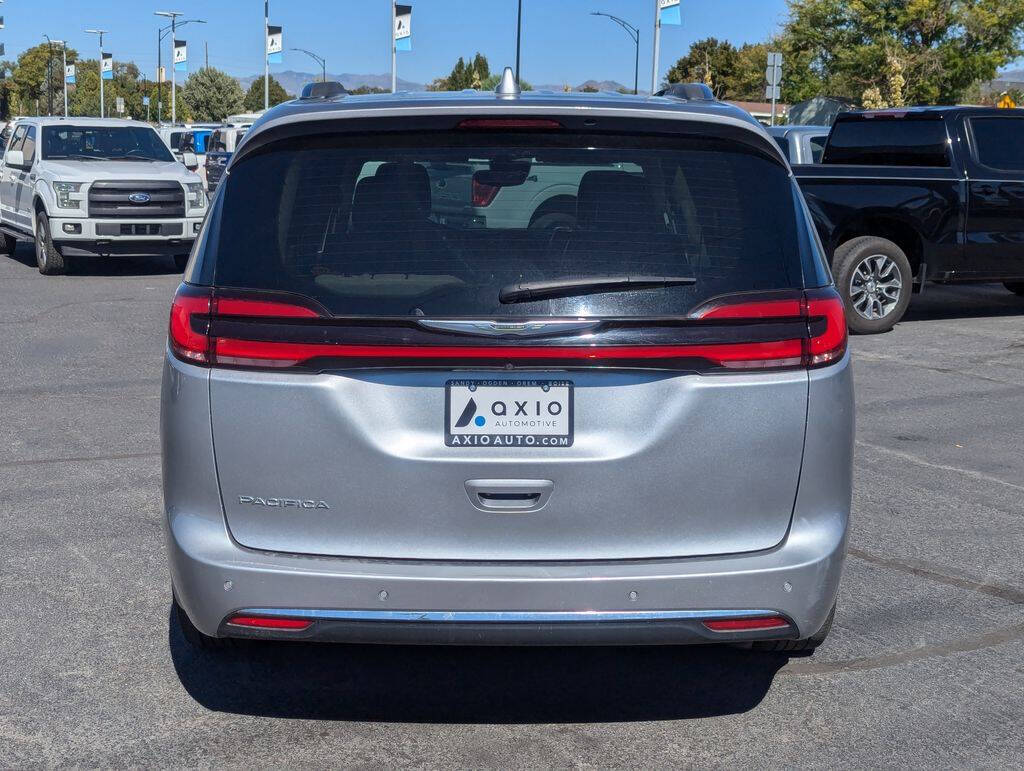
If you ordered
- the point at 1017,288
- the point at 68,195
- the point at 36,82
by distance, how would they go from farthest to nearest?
the point at 36,82, the point at 68,195, the point at 1017,288

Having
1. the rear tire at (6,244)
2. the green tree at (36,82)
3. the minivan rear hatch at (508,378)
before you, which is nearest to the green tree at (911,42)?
the rear tire at (6,244)

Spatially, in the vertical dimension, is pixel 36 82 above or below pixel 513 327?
above

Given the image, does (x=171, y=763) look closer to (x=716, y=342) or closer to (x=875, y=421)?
(x=716, y=342)

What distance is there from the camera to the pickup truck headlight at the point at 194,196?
651 inches

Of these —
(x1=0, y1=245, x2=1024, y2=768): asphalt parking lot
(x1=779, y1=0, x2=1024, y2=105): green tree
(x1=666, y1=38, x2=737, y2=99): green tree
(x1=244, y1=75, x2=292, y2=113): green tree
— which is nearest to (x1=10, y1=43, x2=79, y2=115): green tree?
(x1=244, y1=75, x2=292, y2=113): green tree

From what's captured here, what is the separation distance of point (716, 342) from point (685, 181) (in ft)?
1.48

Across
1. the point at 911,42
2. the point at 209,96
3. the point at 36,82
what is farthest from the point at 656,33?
the point at 36,82

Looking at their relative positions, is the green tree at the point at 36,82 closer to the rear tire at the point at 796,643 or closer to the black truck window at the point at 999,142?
the black truck window at the point at 999,142

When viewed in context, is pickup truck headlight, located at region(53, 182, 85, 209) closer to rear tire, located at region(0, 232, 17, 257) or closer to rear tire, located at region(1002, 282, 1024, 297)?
rear tire, located at region(0, 232, 17, 257)

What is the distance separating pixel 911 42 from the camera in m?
48.3

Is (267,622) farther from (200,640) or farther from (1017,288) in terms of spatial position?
(1017,288)

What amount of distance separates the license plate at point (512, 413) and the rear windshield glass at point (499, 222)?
188 millimetres

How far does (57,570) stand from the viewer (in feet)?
17.0

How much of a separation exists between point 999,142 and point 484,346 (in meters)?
10.7
